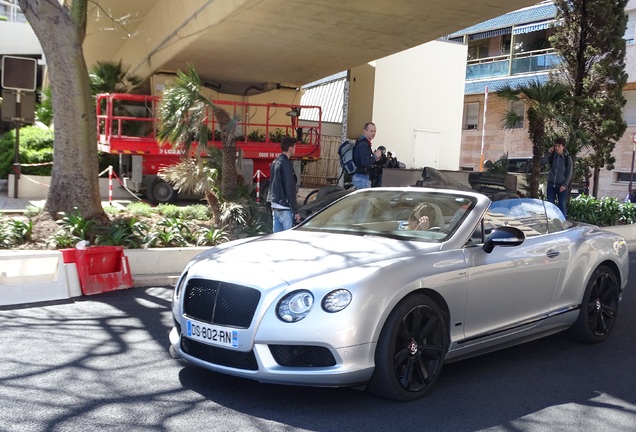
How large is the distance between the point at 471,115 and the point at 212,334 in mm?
33901

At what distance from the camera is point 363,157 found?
11367 millimetres

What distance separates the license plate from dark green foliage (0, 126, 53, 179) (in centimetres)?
1467

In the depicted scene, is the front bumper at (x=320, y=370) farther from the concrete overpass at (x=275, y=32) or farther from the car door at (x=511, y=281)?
the concrete overpass at (x=275, y=32)

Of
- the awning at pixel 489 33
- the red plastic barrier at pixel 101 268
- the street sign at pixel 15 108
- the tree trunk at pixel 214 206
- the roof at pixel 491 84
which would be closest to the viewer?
the red plastic barrier at pixel 101 268

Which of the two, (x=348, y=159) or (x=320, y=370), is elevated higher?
(x=348, y=159)

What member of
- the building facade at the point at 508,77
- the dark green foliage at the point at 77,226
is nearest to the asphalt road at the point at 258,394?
the dark green foliage at the point at 77,226

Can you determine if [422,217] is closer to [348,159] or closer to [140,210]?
[348,159]

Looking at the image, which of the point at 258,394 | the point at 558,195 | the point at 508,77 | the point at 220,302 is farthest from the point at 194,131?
the point at 508,77

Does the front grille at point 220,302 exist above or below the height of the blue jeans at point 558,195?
below

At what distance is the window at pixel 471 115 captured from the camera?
36281 mm

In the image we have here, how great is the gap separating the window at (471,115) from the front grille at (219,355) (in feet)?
109

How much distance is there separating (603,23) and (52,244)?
1382cm

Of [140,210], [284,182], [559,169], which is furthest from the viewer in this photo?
[559,169]

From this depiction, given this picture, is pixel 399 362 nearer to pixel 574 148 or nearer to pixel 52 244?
pixel 52 244
